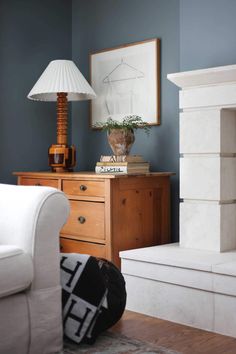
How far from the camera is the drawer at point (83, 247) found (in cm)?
323

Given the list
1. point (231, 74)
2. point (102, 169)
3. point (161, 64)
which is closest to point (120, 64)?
point (161, 64)

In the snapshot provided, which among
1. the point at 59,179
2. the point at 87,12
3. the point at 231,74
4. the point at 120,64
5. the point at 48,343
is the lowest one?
the point at 48,343

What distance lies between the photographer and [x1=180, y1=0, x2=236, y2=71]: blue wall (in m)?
3.05

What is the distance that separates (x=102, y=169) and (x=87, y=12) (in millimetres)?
1408

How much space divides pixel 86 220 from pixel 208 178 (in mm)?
765

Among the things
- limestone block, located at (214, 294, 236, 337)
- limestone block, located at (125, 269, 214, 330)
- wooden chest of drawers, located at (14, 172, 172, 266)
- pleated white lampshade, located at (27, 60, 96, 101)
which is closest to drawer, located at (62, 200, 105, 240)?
wooden chest of drawers, located at (14, 172, 172, 266)

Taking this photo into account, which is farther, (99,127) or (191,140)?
(99,127)

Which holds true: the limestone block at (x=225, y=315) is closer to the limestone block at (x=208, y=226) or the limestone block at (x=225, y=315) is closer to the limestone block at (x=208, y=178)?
the limestone block at (x=208, y=226)

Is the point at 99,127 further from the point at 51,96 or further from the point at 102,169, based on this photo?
the point at 102,169

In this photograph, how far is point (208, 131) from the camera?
118 inches

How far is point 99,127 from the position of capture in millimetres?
4086

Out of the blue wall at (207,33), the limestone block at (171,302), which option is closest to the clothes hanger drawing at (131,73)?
the blue wall at (207,33)

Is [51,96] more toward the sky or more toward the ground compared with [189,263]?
more toward the sky

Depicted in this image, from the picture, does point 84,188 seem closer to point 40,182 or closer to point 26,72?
point 40,182
